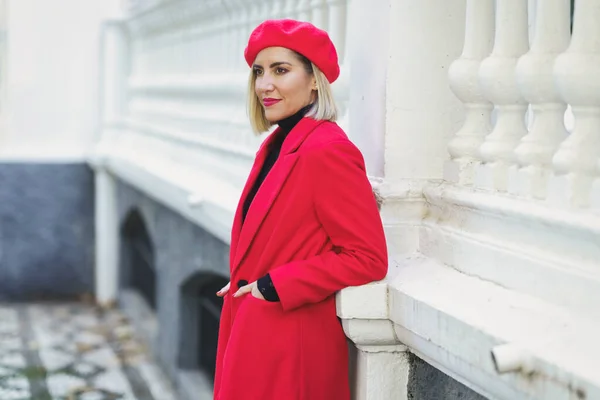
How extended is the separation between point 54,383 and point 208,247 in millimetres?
1714

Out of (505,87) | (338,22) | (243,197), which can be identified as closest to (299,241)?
(243,197)

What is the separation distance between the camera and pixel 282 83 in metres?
2.48

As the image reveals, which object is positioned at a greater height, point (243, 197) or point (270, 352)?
point (243, 197)

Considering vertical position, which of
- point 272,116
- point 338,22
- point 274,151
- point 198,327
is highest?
point 338,22

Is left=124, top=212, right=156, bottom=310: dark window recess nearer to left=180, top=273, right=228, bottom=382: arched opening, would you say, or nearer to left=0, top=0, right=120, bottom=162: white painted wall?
left=0, top=0, right=120, bottom=162: white painted wall

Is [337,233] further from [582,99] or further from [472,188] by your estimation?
[582,99]

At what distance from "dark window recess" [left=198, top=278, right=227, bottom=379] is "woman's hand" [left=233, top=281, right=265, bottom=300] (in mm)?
3080

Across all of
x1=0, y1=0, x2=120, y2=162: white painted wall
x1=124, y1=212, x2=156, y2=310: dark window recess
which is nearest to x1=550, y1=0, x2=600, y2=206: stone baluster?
x1=124, y1=212, x2=156, y2=310: dark window recess

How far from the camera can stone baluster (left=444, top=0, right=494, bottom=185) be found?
246 centimetres

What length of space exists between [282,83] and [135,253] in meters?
5.78

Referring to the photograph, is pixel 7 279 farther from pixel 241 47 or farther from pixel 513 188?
pixel 513 188

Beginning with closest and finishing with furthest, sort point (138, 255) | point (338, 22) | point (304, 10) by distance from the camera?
point (338, 22), point (304, 10), point (138, 255)

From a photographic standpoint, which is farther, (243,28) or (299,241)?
(243,28)

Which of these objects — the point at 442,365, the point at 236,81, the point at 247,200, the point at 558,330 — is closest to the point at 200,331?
the point at 236,81
